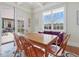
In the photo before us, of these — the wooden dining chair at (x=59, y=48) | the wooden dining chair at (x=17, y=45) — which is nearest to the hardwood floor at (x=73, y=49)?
the wooden dining chair at (x=59, y=48)

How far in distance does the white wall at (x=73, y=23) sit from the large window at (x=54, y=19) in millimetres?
97

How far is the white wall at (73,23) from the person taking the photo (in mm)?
1584

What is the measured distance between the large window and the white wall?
0.10 metres

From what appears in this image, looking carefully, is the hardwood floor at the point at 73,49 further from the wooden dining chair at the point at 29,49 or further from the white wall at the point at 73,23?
the wooden dining chair at the point at 29,49

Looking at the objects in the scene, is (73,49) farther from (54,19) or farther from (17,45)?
(17,45)

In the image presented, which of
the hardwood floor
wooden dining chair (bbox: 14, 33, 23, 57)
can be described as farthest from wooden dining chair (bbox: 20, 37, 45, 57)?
the hardwood floor

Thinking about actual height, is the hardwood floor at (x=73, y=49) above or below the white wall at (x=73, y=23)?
below

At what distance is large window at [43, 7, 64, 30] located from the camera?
1608mm

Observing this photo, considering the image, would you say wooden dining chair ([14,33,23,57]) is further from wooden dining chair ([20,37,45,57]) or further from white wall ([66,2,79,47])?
white wall ([66,2,79,47])

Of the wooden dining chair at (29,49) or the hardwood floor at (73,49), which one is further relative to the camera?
the hardwood floor at (73,49)

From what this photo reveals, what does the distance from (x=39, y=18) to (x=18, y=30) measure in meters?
0.36

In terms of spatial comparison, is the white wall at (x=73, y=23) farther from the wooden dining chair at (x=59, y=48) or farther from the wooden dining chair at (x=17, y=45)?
the wooden dining chair at (x=17, y=45)

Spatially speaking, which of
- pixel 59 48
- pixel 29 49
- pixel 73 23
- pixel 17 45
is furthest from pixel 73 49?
pixel 17 45

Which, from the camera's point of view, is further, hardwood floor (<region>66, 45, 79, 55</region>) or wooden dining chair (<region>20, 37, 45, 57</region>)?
hardwood floor (<region>66, 45, 79, 55</region>)
